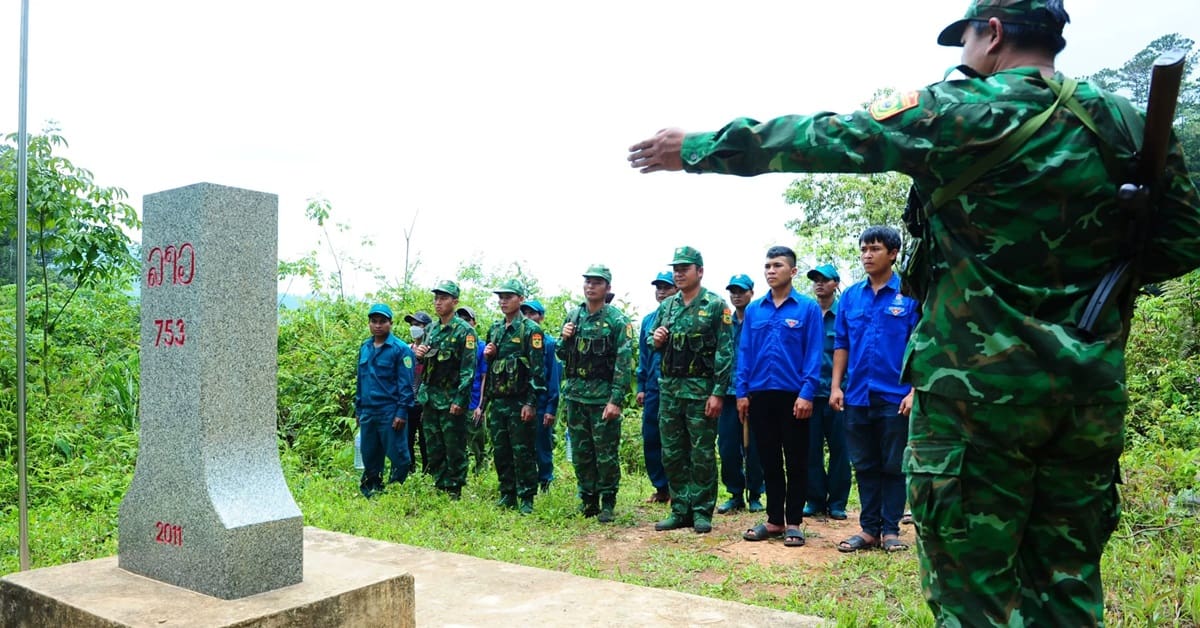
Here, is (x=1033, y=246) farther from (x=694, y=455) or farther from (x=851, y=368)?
(x=694, y=455)

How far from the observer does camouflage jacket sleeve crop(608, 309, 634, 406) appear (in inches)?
264

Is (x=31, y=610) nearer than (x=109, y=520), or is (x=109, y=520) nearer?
(x=31, y=610)

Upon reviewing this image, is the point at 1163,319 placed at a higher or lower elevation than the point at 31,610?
higher

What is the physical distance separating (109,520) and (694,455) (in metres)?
4.44

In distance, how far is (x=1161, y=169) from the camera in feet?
6.46

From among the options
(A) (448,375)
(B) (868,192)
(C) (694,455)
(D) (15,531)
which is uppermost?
(B) (868,192)

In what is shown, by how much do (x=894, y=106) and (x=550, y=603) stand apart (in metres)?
2.77

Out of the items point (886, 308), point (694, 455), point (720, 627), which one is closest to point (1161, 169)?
point (720, 627)

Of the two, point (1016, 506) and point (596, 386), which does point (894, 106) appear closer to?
point (1016, 506)

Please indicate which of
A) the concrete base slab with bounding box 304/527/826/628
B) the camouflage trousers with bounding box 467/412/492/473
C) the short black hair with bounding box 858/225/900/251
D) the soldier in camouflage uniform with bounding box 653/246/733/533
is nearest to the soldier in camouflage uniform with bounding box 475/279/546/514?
the soldier in camouflage uniform with bounding box 653/246/733/533

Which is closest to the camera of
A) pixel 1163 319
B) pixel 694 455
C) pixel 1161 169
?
pixel 1161 169

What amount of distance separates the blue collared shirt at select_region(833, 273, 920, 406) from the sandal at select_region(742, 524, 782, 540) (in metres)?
1.10

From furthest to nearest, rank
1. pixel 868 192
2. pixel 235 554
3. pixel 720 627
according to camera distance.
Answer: pixel 868 192
pixel 720 627
pixel 235 554

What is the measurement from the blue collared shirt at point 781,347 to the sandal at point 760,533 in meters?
0.89
